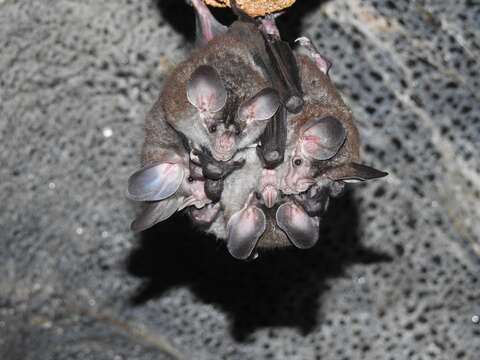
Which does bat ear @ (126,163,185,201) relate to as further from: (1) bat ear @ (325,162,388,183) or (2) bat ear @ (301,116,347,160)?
(1) bat ear @ (325,162,388,183)

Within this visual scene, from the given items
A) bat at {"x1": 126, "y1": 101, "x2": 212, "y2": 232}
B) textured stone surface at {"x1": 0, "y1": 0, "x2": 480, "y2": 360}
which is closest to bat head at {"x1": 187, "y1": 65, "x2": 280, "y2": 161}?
bat at {"x1": 126, "y1": 101, "x2": 212, "y2": 232}

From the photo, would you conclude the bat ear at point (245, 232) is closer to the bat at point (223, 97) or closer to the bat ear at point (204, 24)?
the bat at point (223, 97)

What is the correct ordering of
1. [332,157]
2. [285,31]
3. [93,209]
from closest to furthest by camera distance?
[332,157]
[285,31]
[93,209]

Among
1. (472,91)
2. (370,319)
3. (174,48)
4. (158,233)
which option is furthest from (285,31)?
(370,319)

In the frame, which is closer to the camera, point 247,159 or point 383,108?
point 247,159

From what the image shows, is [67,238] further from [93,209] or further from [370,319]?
[370,319]

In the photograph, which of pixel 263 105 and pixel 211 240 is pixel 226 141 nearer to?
pixel 263 105

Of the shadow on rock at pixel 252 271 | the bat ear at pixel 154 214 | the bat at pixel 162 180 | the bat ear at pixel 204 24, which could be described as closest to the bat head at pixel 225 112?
the bat at pixel 162 180
